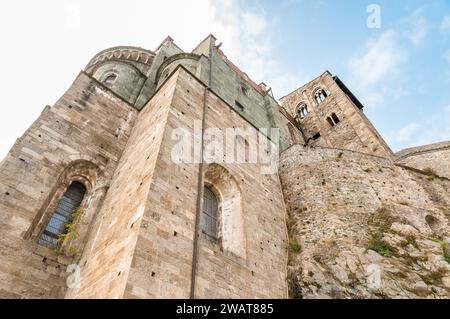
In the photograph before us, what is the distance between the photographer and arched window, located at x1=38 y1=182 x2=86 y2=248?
7.25 m

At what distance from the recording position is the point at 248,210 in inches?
356

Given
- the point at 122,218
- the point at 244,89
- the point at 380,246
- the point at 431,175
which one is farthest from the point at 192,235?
the point at 244,89

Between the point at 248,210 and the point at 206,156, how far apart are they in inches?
79.9

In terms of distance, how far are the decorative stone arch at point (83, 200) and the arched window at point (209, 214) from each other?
114 inches

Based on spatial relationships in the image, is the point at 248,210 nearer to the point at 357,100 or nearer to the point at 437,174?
the point at 437,174

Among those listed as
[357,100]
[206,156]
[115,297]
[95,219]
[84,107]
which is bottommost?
[115,297]

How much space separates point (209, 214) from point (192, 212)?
193 centimetres

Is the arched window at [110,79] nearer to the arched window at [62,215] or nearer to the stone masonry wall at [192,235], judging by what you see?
the stone masonry wall at [192,235]

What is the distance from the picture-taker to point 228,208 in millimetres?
9117

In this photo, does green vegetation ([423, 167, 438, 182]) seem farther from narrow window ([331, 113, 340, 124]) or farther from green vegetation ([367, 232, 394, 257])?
narrow window ([331, 113, 340, 124])

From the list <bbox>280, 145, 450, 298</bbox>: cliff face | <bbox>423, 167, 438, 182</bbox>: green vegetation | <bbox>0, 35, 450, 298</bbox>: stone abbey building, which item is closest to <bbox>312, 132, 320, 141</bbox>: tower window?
<bbox>0, 35, 450, 298</bbox>: stone abbey building

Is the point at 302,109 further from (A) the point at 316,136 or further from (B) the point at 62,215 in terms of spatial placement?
(B) the point at 62,215

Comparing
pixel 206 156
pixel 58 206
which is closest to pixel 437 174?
pixel 206 156

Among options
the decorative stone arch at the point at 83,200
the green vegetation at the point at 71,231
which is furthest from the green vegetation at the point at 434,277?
the green vegetation at the point at 71,231
